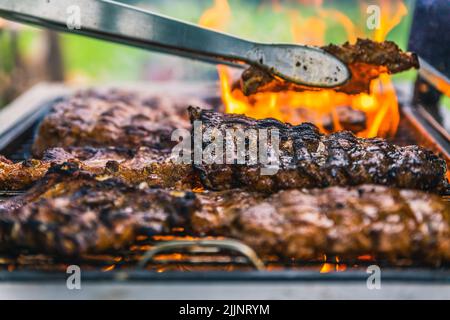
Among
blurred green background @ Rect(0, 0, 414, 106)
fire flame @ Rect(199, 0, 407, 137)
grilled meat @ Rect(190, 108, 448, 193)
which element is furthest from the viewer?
blurred green background @ Rect(0, 0, 414, 106)

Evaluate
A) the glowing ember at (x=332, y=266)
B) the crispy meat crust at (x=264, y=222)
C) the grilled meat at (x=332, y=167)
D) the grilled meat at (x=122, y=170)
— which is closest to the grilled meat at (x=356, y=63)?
the grilled meat at (x=332, y=167)

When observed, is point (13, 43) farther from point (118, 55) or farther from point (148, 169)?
point (148, 169)

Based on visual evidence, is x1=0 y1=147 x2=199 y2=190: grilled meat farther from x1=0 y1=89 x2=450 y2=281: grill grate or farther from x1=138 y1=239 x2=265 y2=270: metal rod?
x1=138 y1=239 x2=265 y2=270: metal rod

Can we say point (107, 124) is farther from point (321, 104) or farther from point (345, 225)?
point (345, 225)

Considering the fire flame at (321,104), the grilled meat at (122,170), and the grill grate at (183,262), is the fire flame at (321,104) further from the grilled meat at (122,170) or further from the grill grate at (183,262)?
the grill grate at (183,262)

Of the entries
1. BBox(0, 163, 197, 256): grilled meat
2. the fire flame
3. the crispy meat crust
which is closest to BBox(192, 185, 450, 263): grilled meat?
the crispy meat crust

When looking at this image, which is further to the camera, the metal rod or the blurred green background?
the blurred green background

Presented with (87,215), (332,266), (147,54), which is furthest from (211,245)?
(147,54)
